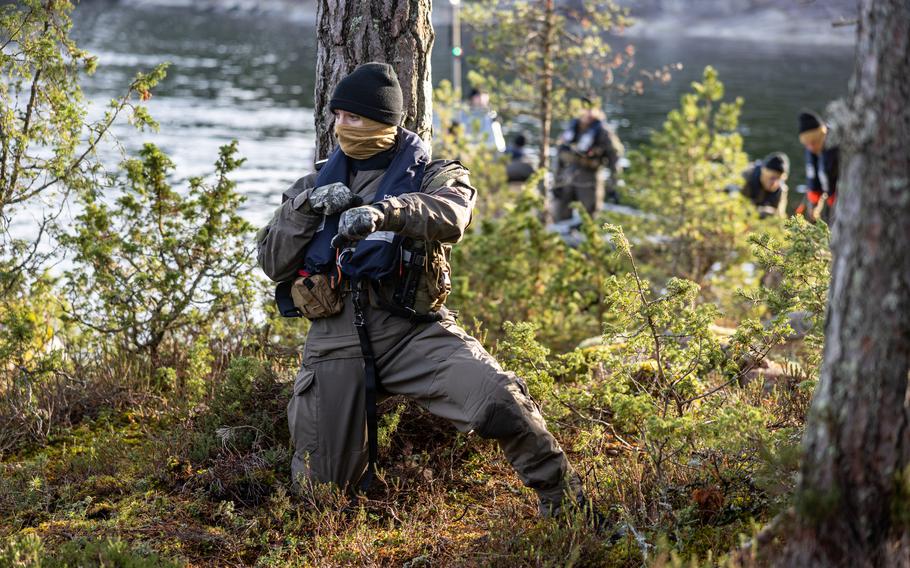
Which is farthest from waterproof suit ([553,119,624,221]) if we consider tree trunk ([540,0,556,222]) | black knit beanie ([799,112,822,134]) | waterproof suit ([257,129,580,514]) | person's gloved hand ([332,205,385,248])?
person's gloved hand ([332,205,385,248])

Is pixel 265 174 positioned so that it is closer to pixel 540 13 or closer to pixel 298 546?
pixel 540 13

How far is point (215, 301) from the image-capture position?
5.98 m

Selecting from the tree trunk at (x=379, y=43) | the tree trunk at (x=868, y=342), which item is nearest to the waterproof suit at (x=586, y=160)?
the tree trunk at (x=379, y=43)

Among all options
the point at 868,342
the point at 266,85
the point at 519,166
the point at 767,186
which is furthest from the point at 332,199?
the point at 266,85

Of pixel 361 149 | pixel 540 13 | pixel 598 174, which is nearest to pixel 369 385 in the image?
pixel 361 149

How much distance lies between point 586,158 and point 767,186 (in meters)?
2.51

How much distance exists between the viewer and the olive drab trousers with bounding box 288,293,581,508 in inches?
154

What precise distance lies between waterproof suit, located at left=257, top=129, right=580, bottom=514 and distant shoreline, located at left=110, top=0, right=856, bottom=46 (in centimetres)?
4900

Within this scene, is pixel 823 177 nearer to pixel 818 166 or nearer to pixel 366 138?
pixel 818 166

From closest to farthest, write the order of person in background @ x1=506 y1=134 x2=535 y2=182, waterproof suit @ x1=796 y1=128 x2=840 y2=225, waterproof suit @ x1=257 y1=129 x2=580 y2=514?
waterproof suit @ x1=257 y1=129 x2=580 y2=514 → waterproof suit @ x1=796 y1=128 x2=840 y2=225 → person in background @ x1=506 y1=134 x2=535 y2=182

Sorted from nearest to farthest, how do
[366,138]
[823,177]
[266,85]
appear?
[366,138] → [823,177] → [266,85]

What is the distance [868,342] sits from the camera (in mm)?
2545

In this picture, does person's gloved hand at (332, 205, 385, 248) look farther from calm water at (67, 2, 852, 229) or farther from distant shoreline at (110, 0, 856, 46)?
distant shoreline at (110, 0, 856, 46)

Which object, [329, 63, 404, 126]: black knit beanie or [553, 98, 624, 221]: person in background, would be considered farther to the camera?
[553, 98, 624, 221]: person in background
